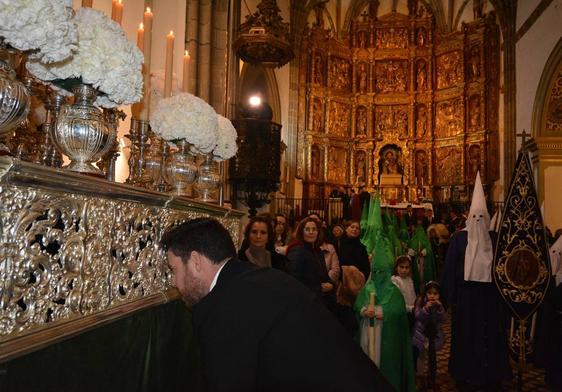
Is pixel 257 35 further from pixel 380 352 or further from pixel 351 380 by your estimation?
pixel 351 380

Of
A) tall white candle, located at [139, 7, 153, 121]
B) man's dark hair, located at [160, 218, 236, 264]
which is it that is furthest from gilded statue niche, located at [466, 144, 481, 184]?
man's dark hair, located at [160, 218, 236, 264]

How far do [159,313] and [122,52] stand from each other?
100 cm

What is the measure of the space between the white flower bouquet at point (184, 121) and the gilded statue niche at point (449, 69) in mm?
17408

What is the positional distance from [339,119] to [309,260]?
15394mm

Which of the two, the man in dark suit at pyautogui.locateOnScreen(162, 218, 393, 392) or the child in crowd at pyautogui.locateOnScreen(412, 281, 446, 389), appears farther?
the child in crowd at pyautogui.locateOnScreen(412, 281, 446, 389)

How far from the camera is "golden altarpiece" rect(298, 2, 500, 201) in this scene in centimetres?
1711

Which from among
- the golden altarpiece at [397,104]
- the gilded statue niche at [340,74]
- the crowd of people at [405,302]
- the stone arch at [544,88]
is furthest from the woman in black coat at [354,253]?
the gilded statue niche at [340,74]

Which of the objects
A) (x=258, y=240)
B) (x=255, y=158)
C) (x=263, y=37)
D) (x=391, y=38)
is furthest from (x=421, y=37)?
(x=258, y=240)

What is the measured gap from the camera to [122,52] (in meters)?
1.51

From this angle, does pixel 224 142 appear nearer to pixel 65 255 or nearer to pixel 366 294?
pixel 65 255

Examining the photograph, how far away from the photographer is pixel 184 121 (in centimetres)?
227

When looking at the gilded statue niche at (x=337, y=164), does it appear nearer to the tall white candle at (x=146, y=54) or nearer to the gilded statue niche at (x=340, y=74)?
the gilded statue niche at (x=340, y=74)

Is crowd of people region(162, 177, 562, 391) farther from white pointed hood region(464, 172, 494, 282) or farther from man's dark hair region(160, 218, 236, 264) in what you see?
man's dark hair region(160, 218, 236, 264)

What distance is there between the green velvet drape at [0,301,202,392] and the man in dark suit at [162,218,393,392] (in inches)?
10.7
